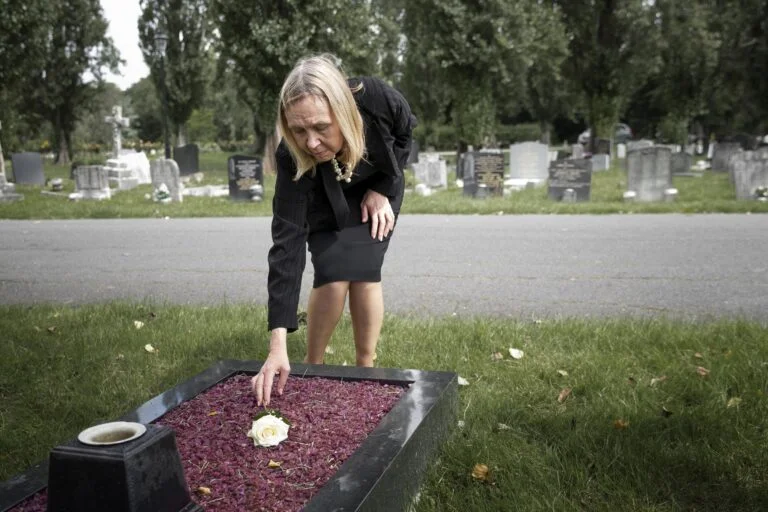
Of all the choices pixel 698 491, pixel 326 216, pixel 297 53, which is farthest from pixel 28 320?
pixel 297 53

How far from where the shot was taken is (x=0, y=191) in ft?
55.2

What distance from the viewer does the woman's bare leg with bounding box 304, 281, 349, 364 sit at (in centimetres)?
325

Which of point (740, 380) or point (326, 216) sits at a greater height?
point (326, 216)

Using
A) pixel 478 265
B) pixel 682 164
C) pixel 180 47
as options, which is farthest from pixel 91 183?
pixel 180 47

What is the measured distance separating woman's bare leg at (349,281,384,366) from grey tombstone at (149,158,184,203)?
518 inches

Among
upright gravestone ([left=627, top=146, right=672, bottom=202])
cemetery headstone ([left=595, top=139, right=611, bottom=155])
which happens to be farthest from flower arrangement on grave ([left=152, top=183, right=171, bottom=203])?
cemetery headstone ([left=595, top=139, right=611, bottom=155])

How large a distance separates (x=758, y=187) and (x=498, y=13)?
13850 mm

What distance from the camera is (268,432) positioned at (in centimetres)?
249

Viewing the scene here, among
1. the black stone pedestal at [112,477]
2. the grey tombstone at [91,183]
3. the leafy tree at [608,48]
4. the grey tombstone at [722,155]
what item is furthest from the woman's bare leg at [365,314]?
the leafy tree at [608,48]

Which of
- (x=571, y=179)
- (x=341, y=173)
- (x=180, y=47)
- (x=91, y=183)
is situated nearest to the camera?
(x=341, y=173)

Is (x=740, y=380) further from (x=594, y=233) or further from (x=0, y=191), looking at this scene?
(x=0, y=191)

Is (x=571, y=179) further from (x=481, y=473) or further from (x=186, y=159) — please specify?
(x=186, y=159)

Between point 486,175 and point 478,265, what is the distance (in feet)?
26.4

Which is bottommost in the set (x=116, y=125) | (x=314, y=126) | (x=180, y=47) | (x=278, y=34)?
(x=314, y=126)
